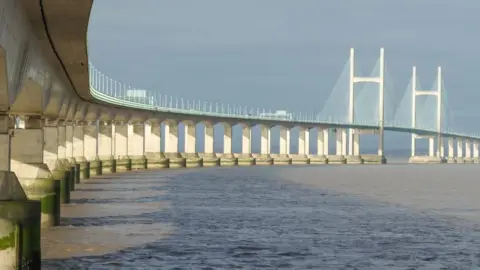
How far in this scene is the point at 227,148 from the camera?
16675 centimetres

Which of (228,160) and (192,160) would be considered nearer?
(192,160)

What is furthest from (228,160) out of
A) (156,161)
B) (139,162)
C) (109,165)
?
(109,165)

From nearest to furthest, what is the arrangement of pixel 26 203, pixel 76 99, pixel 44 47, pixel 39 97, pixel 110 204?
pixel 26 203, pixel 44 47, pixel 39 97, pixel 110 204, pixel 76 99

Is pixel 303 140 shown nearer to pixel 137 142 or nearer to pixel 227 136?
pixel 227 136

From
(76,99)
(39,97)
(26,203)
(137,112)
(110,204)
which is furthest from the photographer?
(137,112)

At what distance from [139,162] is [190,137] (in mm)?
38143

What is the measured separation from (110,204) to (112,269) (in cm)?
2509

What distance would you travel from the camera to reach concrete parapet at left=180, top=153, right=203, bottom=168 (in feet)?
456

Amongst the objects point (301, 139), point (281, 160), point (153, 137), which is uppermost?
point (301, 139)

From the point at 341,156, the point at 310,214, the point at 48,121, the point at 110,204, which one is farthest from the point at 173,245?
the point at 341,156

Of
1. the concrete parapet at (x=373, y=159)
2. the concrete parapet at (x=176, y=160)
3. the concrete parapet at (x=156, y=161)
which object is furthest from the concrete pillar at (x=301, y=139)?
the concrete parapet at (x=156, y=161)

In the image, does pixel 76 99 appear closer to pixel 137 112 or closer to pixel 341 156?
pixel 137 112

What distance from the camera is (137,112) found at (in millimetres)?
122250

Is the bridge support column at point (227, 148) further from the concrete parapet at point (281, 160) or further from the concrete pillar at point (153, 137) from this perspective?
the concrete pillar at point (153, 137)
